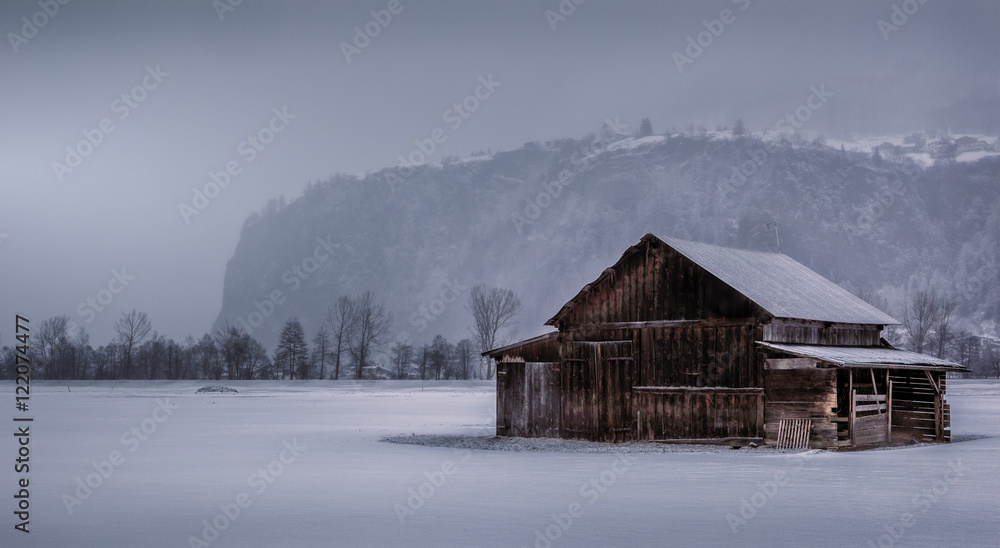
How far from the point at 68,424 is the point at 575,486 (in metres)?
30.1

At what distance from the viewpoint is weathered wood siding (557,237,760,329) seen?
108ft

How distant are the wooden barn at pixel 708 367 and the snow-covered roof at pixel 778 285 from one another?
11cm

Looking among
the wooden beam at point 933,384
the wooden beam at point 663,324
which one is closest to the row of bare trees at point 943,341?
the wooden beam at point 933,384

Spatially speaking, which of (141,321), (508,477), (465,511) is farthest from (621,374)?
(141,321)

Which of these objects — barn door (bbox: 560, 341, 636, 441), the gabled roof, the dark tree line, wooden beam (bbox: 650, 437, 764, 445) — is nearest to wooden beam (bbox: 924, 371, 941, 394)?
the gabled roof

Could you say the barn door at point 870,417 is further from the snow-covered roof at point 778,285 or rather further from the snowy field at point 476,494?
the snow-covered roof at point 778,285

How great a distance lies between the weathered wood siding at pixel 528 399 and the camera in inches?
1420

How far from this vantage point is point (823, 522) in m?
15.2

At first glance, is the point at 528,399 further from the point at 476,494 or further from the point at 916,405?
the point at 476,494

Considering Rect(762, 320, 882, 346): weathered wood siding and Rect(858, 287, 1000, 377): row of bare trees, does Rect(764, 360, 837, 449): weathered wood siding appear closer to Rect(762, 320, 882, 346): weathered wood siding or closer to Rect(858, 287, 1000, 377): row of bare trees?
Rect(762, 320, 882, 346): weathered wood siding

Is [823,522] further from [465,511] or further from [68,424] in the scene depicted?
[68,424]

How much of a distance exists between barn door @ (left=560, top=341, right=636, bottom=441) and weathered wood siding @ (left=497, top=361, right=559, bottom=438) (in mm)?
450

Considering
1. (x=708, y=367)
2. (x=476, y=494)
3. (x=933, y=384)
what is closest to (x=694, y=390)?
(x=708, y=367)

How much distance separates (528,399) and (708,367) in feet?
23.8
